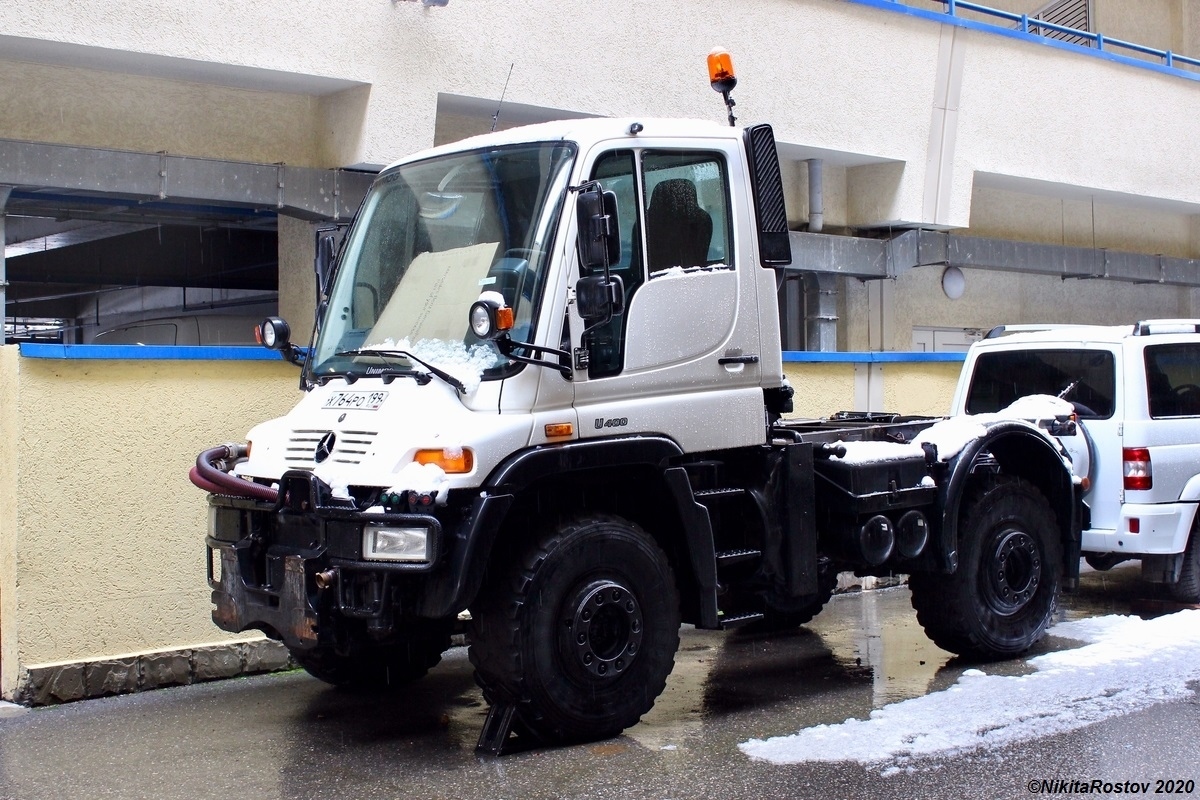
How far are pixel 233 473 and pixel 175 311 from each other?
14.4 meters

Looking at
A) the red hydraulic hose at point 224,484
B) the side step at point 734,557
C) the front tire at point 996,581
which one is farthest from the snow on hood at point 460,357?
the front tire at point 996,581

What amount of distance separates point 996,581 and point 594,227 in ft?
12.3

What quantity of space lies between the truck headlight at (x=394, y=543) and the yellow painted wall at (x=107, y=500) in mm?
2700

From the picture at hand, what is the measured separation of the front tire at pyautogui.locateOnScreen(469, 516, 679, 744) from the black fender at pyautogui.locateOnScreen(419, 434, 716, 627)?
0.20 m

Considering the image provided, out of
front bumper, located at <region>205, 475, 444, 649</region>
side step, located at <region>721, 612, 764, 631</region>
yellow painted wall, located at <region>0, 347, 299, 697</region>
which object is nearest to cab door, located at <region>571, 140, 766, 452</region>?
side step, located at <region>721, 612, 764, 631</region>

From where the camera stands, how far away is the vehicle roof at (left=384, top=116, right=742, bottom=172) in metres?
6.62

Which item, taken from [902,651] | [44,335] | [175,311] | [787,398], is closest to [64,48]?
[787,398]

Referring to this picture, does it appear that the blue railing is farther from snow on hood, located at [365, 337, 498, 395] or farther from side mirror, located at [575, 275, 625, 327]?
snow on hood, located at [365, 337, 498, 395]

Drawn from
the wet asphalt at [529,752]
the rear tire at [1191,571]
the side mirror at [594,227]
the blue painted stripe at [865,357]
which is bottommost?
the wet asphalt at [529,752]

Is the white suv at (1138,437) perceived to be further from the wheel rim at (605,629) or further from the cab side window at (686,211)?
the wheel rim at (605,629)

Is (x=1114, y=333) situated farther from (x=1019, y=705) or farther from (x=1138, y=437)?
(x=1019, y=705)

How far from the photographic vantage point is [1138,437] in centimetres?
922

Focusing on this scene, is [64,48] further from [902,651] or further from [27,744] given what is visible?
[902,651]

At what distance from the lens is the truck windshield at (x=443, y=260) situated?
6379mm
